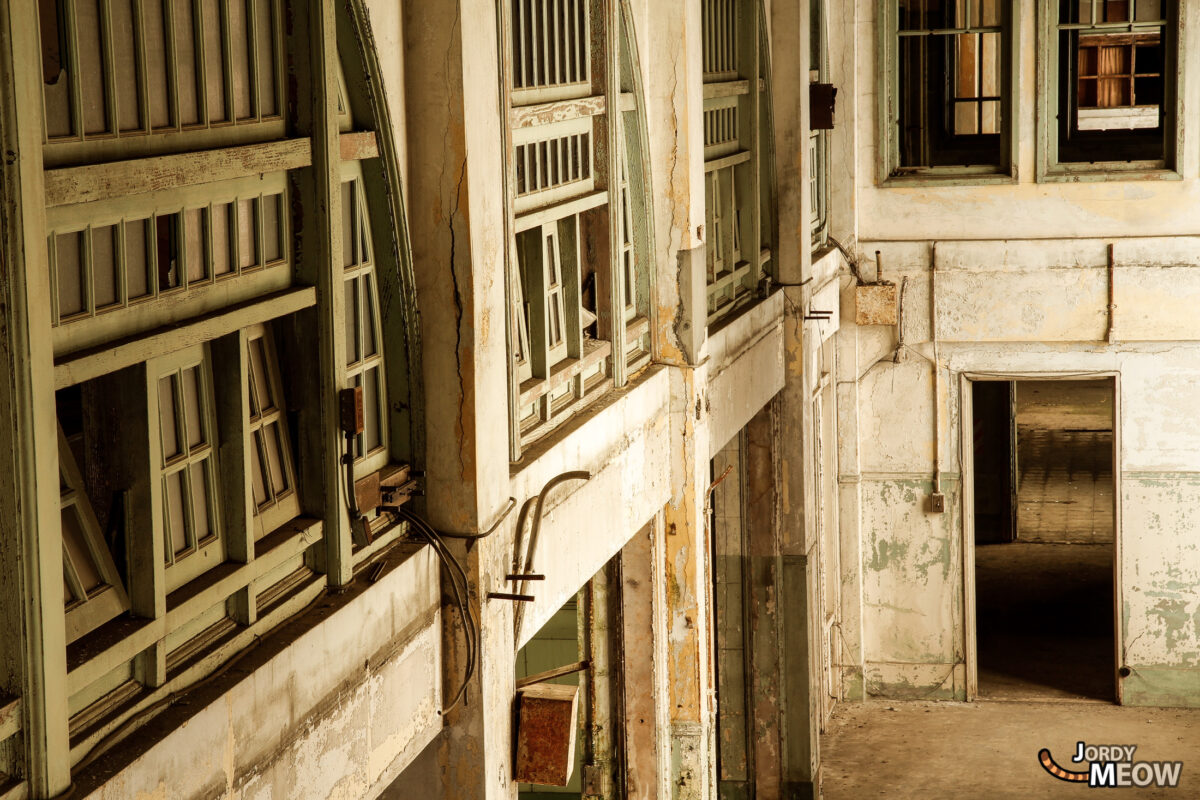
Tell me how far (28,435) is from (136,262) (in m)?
0.55

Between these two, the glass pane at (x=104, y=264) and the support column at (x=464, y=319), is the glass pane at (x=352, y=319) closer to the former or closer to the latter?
the support column at (x=464, y=319)

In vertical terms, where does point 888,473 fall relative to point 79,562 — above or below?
below

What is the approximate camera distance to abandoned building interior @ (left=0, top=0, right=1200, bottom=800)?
9.09 feet

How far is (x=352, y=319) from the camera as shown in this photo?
392cm

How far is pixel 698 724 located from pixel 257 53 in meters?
4.67

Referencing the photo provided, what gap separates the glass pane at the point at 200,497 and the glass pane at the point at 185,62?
74 cm

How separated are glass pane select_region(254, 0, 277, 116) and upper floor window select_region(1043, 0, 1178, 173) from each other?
885cm

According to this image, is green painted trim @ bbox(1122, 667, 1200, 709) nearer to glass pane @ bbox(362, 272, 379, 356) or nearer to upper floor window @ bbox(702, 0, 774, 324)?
upper floor window @ bbox(702, 0, 774, 324)

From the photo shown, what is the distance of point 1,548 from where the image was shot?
238 centimetres

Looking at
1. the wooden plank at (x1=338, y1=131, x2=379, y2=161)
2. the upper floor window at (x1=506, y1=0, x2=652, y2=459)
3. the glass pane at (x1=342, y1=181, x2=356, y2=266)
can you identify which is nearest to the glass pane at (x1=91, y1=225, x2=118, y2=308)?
the wooden plank at (x1=338, y1=131, x2=379, y2=161)

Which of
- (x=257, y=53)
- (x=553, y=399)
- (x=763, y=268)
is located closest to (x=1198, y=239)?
(x=763, y=268)

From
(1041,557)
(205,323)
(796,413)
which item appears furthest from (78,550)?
(1041,557)

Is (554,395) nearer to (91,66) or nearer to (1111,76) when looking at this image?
(91,66)

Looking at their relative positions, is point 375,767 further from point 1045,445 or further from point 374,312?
point 1045,445
